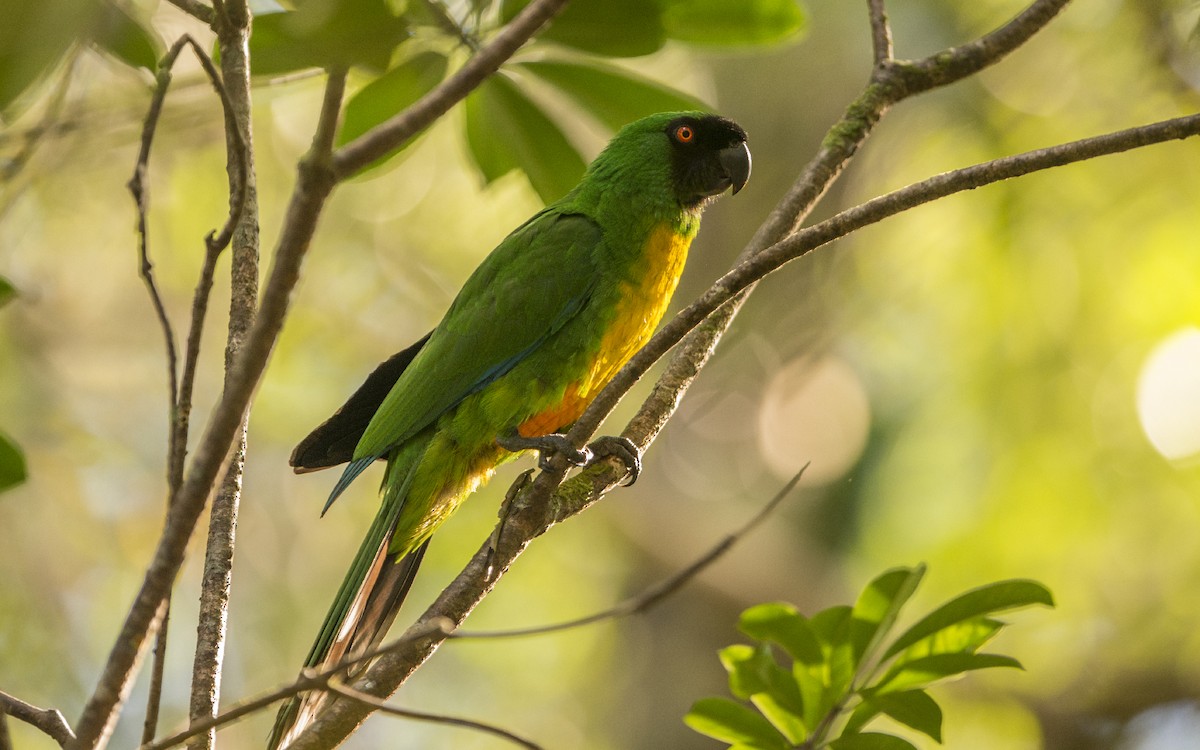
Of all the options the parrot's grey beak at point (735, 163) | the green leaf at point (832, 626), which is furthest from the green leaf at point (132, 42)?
the parrot's grey beak at point (735, 163)

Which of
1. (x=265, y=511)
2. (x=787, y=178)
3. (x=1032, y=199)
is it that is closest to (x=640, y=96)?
(x=787, y=178)

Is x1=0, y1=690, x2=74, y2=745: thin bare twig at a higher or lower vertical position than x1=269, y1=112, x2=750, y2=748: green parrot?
lower

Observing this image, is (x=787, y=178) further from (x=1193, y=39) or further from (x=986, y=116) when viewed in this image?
(x=1193, y=39)

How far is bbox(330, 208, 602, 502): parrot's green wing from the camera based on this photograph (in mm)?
3521

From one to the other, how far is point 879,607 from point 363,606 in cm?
158

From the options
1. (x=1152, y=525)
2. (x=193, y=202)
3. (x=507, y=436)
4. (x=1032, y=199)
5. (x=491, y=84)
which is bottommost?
(x=507, y=436)

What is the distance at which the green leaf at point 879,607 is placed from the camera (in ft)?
6.79

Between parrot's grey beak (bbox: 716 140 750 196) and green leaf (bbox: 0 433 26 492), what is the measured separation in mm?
2740

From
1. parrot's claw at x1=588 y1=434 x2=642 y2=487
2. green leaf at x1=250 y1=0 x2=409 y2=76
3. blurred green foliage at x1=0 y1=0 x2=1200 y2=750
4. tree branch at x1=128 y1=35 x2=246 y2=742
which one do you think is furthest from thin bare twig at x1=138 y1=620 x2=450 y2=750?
blurred green foliage at x1=0 y1=0 x2=1200 y2=750

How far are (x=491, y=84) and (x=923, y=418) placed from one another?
8490mm

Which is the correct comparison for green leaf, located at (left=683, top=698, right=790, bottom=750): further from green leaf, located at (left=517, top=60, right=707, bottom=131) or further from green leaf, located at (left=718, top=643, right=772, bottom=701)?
green leaf, located at (left=517, top=60, right=707, bottom=131)

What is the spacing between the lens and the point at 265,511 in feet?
36.5

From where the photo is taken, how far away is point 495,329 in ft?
12.0

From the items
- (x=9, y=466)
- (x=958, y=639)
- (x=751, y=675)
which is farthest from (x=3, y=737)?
(x=958, y=639)
